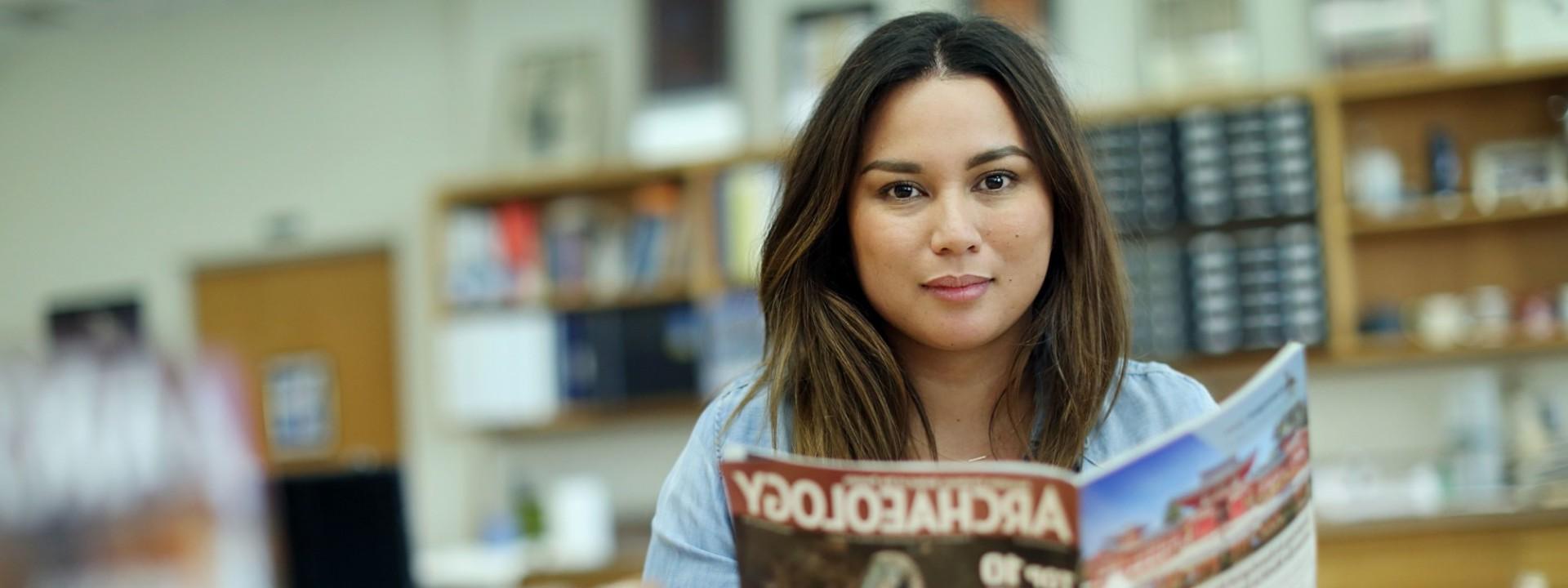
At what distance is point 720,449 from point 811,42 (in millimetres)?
3294

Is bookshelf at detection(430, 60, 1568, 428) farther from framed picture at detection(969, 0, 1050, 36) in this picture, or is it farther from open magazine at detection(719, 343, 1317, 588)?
open magazine at detection(719, 343, 1317, 588)

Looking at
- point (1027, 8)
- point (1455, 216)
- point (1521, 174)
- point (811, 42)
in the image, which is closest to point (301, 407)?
point (811, 42)

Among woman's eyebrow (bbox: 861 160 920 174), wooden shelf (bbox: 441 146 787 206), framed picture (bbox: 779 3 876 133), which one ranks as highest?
framed picture (bbox: 779 3 876 133)

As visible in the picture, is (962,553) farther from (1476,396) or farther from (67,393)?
(1476,396)

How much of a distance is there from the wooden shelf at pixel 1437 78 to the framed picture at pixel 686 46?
1817mm

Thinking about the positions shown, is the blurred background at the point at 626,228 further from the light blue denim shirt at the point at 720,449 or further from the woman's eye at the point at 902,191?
the woman's eye at the point at 902,191

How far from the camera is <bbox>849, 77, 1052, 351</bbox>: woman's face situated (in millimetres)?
1284

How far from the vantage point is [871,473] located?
40.7 inches

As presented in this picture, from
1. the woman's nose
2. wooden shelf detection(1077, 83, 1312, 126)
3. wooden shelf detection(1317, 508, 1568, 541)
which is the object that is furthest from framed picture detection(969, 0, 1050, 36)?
the woman's nose

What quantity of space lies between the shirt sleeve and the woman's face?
0.23 metres

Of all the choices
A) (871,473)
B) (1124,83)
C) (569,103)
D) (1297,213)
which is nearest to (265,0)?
(569,103)

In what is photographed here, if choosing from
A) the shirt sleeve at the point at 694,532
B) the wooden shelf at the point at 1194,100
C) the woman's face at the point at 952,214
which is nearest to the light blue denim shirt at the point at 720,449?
the shirt sleeve at the point at 694,532

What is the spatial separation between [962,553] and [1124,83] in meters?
3.38

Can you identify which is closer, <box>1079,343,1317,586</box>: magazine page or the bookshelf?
<box>1079,343,1317,586</box>: magazine page
